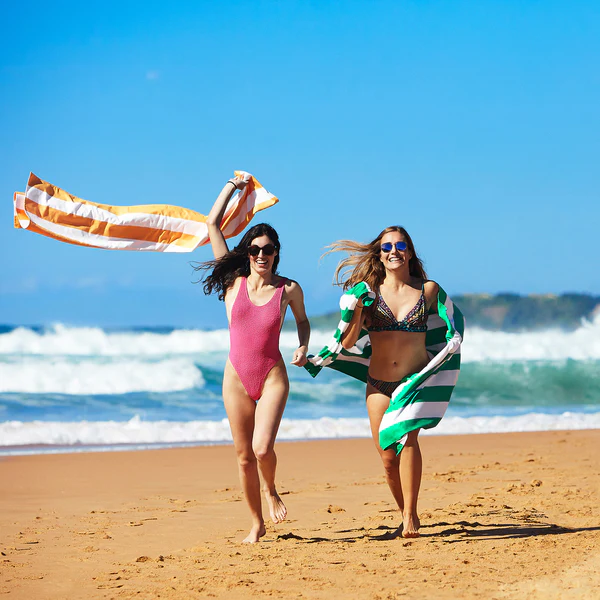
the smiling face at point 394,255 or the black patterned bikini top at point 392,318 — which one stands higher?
the smiling face at point 394,255

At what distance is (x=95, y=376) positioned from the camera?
2373cm

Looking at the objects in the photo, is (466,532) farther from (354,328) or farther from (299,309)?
(299,309)

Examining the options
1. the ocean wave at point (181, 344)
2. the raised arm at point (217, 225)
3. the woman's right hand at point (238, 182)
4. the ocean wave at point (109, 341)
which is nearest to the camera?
the raised arm at point (217, 225)

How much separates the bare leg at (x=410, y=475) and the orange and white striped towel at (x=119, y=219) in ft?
7.32

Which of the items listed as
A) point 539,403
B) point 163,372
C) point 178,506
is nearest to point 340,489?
point 178,506

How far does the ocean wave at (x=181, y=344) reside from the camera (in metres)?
30.8

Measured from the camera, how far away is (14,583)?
526cm

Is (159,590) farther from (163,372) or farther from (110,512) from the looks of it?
(163,372)

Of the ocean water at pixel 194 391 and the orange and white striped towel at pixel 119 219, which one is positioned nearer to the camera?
the orange and white striped towel at pixel 119 219

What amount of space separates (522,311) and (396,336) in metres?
35.3

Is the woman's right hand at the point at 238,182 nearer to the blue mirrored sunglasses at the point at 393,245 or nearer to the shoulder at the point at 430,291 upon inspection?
the blue mirrored sunglasses at the point at 393,245

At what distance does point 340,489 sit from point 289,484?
66 cm

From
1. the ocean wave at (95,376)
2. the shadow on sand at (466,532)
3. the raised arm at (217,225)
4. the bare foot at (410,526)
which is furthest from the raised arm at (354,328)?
the ocean wave at (95,376)

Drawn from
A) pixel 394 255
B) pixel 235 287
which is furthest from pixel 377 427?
pixel 235 287
